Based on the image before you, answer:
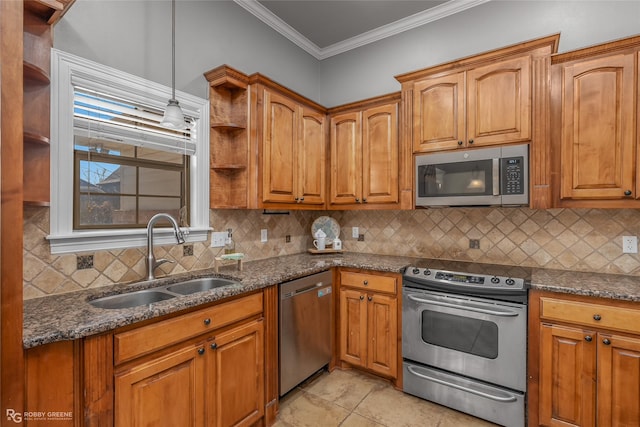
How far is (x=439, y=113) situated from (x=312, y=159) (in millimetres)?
1171

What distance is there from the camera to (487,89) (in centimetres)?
225

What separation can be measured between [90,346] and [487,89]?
277 cm

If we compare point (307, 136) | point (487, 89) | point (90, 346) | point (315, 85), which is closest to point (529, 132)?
point (487, 89)

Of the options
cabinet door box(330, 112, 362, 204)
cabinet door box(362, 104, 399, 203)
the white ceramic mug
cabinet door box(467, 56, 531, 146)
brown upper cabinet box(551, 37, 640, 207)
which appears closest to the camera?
brown upper cabinet box(551, 37, 640, 207)

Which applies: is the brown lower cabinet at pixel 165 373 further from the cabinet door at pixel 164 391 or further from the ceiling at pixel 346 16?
the ceiling at pixel 346 16

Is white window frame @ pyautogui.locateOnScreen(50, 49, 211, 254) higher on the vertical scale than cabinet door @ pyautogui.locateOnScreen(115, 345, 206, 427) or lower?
higher

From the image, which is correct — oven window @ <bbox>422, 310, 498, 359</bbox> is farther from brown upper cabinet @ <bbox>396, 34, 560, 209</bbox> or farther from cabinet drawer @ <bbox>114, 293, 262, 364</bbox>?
cabinet drawer @ <bbox>114, 293, 262, 364</bbox>

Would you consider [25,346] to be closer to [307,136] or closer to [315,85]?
[307,136]

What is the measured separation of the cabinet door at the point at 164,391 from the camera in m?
1.31

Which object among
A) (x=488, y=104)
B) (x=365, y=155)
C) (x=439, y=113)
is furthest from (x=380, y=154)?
(x=488, y=104)

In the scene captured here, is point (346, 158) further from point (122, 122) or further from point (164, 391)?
point (164, 391)

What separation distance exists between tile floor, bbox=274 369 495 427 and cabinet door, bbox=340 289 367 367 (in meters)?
0.19

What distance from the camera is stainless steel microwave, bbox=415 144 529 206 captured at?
2.14 metres

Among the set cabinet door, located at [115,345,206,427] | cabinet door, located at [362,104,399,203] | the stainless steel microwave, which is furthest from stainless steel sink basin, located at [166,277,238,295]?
the stainless steel microwave
